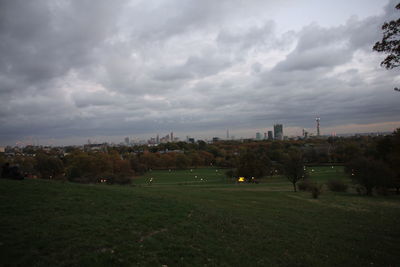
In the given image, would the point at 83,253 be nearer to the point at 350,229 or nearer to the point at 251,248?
the point at 251,248

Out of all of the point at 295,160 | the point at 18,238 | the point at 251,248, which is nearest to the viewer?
the point at 18,238

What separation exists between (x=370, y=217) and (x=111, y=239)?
19.2m

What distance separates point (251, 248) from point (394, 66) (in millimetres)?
11539

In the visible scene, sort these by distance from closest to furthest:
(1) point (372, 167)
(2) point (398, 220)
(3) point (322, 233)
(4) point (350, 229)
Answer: (3) point (322, 233) < (4) point (350, 229) < (2) point (398, 220) < (1) point (372, 167)

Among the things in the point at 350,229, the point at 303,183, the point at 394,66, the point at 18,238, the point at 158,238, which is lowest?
the point at 303,183

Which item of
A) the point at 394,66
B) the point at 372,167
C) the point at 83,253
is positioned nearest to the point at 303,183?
the point at 372,167

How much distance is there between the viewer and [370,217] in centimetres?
1736

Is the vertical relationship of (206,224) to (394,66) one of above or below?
below

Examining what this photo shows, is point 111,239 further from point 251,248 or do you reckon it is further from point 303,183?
point 303,183

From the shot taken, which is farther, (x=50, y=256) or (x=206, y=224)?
(x=206, y=224)

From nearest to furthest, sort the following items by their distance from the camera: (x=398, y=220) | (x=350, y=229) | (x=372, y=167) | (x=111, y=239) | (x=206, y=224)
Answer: (x=111, y=239) → (x=206, y=224) → (x=350, y=229) → (x=398, y=220) → (x=372, y=167)

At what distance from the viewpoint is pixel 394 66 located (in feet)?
37.4

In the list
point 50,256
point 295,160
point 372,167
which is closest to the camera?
point 50,256

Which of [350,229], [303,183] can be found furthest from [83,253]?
[303,183]
